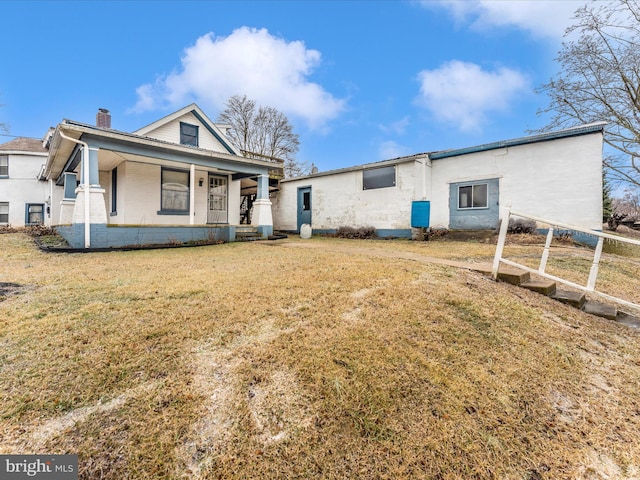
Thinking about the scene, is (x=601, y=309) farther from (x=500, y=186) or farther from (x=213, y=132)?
(x=213, y=132)

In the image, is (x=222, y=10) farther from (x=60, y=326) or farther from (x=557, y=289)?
(x=557, y=289)

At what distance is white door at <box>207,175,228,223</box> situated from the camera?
12.2m

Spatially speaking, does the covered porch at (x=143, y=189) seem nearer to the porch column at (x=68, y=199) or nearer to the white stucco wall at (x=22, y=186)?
the porch column at (x=68, y=199)

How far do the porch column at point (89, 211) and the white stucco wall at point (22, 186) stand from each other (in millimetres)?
13590

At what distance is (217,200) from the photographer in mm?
12367

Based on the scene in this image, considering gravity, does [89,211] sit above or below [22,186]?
below

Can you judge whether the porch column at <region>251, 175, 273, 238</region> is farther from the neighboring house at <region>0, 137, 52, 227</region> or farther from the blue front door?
the neighboring house at <region>0, 137, 52, 227</region>

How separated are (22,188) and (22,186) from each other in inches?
4.9

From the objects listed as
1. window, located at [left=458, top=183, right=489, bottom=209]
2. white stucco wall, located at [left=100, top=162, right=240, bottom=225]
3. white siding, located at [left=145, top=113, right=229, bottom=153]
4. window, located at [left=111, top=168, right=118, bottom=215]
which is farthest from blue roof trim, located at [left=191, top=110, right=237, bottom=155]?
window, located at [left=458, top=183, right=489, bottom=209]

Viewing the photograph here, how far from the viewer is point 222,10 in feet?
38.9

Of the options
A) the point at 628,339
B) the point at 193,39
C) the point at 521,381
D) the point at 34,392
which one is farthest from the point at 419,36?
the point at 34,392

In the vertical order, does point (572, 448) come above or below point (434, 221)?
below

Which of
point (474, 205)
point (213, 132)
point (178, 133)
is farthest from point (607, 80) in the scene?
point (178, 133)

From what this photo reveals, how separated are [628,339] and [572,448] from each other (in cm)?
234
